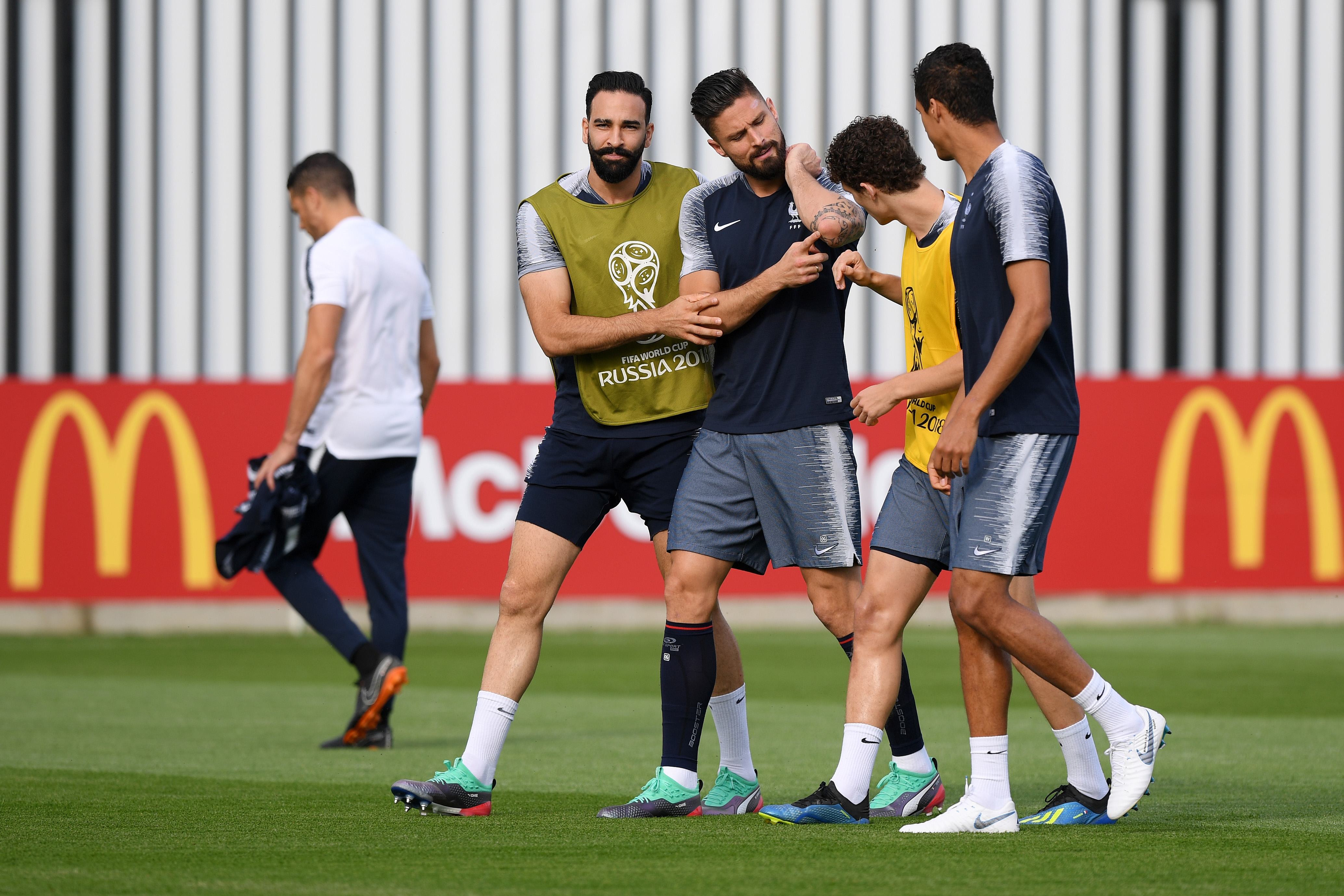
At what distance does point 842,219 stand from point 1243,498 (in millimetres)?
8687

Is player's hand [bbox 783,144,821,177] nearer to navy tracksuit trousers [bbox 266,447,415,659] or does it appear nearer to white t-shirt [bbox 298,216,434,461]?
white t-shirt [bbox 298,216,434,461]

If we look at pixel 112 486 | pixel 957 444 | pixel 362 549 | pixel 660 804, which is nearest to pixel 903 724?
pixel 660 804

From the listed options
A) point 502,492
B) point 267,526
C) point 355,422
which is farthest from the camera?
point 502,492

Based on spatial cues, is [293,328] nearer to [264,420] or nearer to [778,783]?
[264,420]

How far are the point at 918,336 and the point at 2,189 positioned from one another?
1327 cm

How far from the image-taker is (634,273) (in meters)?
5.14

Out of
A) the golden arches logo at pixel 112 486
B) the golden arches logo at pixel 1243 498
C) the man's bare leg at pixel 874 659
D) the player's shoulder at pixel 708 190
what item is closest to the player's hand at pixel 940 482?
the man's bare leg at pixel 874 659

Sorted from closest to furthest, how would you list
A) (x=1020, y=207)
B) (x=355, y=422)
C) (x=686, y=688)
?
(x=1020, y=207)
(x=686, y=688)
(x=355, y=422)

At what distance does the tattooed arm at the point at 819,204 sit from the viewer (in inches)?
188

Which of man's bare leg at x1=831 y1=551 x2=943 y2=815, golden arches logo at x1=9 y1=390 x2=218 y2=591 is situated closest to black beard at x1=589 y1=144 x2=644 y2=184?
man's bare leg at x1=831 y1=551 x2=943 y2=815

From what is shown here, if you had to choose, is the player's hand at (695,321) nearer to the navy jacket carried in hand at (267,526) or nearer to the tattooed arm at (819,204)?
the tattooed arm at (819,204)

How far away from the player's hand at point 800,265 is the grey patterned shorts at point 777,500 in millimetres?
423

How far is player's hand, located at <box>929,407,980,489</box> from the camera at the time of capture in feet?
14.1

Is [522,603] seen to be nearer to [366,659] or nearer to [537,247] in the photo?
[537,247]
